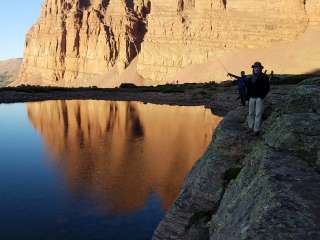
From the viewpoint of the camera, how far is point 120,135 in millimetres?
56406

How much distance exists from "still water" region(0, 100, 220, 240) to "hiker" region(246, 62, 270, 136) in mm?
8414

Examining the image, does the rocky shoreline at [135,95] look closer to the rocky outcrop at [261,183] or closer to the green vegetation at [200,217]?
the rocky outcrop at [261,183]

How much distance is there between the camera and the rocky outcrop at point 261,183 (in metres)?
10.4

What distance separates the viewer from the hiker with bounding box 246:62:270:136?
57.6ft

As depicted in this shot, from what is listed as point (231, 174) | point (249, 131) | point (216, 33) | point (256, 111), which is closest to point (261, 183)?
point (231, 174)

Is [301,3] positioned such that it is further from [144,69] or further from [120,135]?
[120,135]

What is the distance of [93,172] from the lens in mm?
35969

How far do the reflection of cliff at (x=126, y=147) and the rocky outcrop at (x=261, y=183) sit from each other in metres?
9.80

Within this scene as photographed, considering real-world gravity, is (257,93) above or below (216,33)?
below

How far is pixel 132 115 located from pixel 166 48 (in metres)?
118

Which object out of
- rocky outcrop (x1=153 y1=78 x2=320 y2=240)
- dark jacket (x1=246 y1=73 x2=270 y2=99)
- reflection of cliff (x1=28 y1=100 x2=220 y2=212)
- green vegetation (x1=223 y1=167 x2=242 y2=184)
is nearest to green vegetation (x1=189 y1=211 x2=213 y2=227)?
rocky outcrop (x1=153 y1=78 x2=320 y2=240)

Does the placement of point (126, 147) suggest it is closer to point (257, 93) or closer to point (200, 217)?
point (257, 93)

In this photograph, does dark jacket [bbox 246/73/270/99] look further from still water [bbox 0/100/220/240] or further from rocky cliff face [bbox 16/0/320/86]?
rocky cliff face [bbox 16/0/320/86]

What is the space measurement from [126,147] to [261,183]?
35.8m
